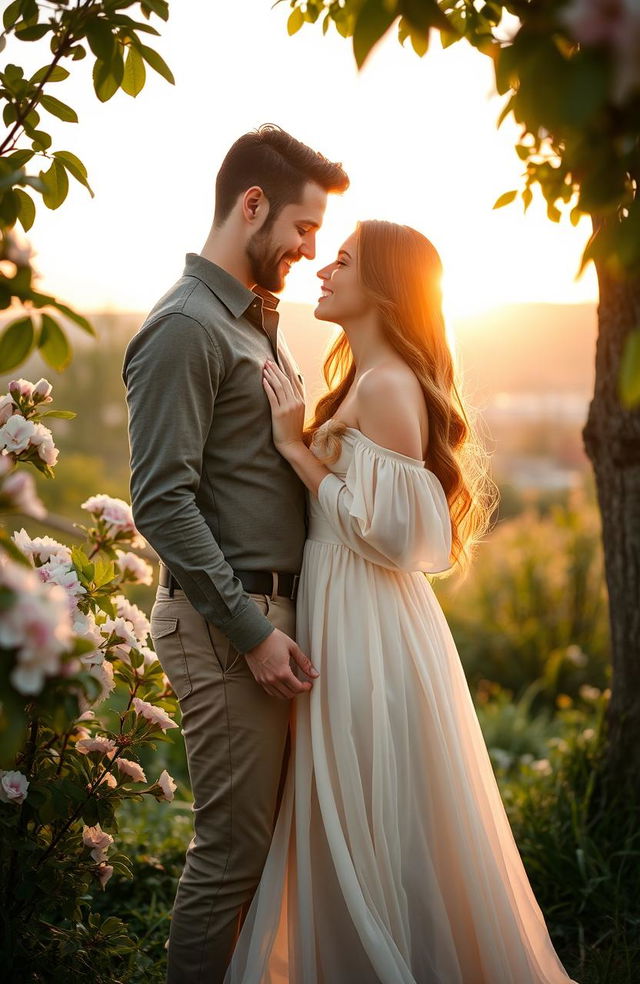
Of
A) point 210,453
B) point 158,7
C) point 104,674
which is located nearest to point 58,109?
point 158,7

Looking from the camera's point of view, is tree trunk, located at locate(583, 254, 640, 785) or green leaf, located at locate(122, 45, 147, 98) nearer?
green leaf, located at locate(122, 45, 147, 98)

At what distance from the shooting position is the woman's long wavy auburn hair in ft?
8.02

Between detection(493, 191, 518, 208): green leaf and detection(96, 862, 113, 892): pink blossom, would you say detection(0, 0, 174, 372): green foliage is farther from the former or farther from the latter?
detection(96, 862, 113, 892): pink blossom

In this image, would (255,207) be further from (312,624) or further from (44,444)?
(312,624)

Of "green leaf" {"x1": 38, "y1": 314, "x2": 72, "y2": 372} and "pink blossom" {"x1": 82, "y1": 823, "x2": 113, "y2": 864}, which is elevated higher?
"green leaf" {"x1": 38, "y1": 314, "x2": 72, "y2": 372}

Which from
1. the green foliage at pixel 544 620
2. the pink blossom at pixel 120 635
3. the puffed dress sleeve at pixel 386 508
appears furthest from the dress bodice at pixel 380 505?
the green foliage at pixel 544 620

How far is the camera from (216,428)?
7.43 feet

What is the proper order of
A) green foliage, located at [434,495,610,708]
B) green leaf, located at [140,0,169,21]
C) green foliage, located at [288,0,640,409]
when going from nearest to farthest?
green foliage, located at [288,0,640,409] → green leaf, located at [140,0,169,21] → green foliage, located at [434,495,610,708]

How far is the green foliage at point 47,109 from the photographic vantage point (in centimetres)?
117

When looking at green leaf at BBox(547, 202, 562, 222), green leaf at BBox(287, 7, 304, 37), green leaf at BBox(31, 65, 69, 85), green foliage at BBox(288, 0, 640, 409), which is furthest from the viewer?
green leaf at BBox(287, 7, 304, 37)

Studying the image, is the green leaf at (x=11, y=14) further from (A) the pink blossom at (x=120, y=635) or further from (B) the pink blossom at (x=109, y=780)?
(B) the pink blossom at (x=109, y=780)

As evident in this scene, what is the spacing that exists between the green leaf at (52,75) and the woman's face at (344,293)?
2.87ft

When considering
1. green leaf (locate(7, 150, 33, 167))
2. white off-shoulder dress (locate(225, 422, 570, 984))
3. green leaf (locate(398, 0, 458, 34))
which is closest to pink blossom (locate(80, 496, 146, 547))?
white off-shoulder dress (locate(225, 422, 570, 984))

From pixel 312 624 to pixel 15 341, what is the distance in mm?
1353
